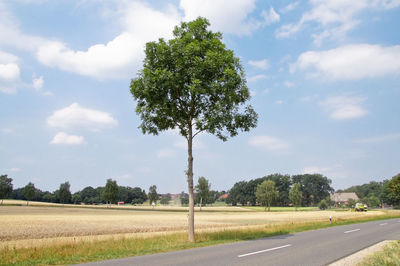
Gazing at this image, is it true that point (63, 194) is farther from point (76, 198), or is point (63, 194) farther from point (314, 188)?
point (314, 188)

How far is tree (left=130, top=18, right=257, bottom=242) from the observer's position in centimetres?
1691

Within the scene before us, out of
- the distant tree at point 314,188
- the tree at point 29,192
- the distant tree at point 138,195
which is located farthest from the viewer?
the distant tree at point 314,188

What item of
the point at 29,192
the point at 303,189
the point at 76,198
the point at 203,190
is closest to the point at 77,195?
the point at 76,198

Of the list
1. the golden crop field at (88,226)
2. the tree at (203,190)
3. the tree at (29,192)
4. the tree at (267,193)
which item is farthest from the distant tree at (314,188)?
the tree at (29,192)

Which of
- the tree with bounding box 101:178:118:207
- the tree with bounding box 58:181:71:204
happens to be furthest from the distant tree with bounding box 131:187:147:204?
A: the tree with bounding box 101:178:118:207

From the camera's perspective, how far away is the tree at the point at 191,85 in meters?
16.9

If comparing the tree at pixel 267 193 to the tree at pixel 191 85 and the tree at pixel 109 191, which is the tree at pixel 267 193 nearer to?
the tree at pixel 109 191

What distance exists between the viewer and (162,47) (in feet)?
56.4

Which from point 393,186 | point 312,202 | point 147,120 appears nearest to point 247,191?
point 312,202

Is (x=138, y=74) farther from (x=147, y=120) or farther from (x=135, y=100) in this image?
(x=147, y=120)

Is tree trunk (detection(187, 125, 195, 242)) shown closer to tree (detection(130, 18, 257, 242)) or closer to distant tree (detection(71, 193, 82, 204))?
tree (detection(130, 18, 257, 242))

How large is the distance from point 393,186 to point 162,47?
332 ft

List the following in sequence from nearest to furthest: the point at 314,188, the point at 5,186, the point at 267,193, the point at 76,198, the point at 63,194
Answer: the point at 5,186, the point at 267,193, the point at 63,194, the point at 76,198, the point at 314,188

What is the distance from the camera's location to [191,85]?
672 inches
